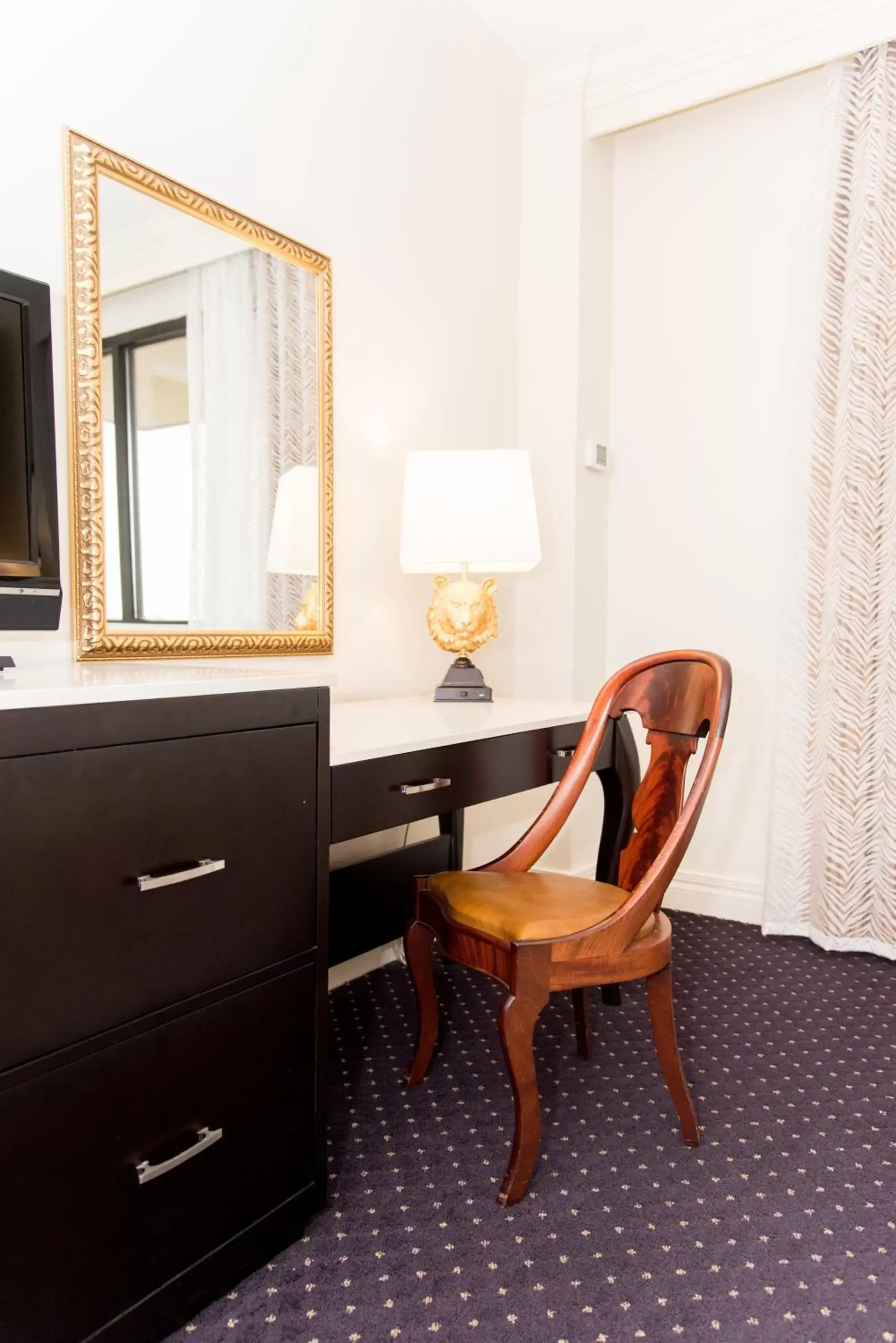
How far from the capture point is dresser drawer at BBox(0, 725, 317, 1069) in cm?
94

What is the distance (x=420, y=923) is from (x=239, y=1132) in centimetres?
57

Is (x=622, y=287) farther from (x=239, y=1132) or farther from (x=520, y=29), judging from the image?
(x=239, y=1132)

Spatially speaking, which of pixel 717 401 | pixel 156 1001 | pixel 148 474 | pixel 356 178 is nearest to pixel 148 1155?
pixel 156 1001

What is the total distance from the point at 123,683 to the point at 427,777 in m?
0.65

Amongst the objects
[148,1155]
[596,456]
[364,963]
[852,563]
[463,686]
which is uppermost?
[596,456]

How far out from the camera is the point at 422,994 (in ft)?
5.69

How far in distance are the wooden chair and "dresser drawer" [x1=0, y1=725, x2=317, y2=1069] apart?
1.13ft

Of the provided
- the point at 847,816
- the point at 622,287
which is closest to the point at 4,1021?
the point at 847,816

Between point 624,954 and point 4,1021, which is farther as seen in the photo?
point 624,954

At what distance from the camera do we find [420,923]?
5.59 feet

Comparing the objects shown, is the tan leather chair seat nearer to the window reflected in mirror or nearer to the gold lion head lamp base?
the gold lion head lamp base

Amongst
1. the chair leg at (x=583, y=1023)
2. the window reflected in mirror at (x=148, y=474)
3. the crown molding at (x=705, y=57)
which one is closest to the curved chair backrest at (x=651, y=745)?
the chair leg at (x=583, y=1023)

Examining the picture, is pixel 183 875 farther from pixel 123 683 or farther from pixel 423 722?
pixel 423 722

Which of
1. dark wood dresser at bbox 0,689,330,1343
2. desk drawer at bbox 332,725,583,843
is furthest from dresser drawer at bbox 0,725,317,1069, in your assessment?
desk drawer at bbox 332,725,583,843
